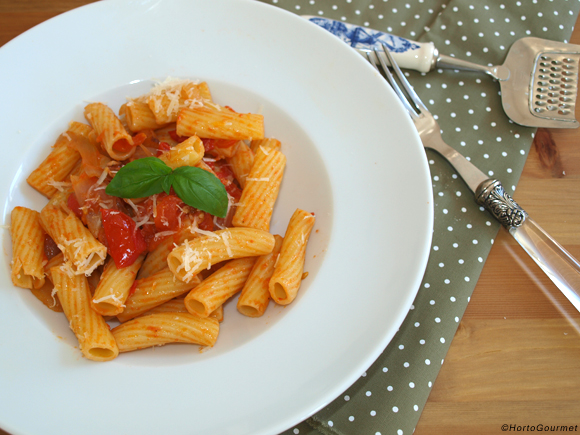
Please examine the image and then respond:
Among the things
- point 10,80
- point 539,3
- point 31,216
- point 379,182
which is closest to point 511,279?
point 379,182

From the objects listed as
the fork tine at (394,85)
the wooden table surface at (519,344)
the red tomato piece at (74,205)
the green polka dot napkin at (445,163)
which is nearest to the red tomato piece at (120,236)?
the red tomato piece at (74,205)

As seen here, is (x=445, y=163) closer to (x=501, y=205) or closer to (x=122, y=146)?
(x=501, y=205)

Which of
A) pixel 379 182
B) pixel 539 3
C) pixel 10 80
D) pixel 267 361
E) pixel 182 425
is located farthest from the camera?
pixel 539 3

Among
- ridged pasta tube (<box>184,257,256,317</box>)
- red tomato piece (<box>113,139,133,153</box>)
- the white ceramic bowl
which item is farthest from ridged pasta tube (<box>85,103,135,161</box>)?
ridged pasta tube (<box>184,257,256,317</box>)

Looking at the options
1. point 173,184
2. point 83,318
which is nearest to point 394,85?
point 173,184

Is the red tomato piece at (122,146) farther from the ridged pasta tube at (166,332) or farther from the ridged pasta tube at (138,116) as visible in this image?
the ridged pasta tube at (166,332)

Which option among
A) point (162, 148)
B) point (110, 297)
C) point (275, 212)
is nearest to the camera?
point (110, 297)

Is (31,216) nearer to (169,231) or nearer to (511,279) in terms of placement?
(169,231)
